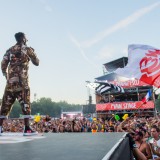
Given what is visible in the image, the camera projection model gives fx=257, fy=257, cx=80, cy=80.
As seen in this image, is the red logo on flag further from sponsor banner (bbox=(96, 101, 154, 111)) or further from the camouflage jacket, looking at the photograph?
sponsor banner (bbox=(96, 101, 154, 111))

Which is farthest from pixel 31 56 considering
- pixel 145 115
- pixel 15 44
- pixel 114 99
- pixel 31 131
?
pixel 114 99

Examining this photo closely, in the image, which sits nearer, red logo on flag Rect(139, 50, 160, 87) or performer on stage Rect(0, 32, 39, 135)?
performer on stage Rect(0, 32, 39, 135)

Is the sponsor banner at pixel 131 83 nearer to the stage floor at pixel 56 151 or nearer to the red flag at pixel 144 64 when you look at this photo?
the red flag at pixel 144 64

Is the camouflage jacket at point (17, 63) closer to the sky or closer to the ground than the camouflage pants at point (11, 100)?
closer to the sky

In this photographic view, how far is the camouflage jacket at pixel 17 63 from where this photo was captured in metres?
4.98

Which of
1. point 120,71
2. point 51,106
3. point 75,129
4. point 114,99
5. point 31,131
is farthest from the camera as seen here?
point 51,106

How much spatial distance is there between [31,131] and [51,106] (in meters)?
112

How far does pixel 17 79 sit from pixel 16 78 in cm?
3

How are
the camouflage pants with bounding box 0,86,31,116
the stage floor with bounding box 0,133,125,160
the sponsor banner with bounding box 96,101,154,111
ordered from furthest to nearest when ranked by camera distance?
the sponsor banner with bounding box 96,101,154,111 → the camouflage pants with bounding box 0,86,31,116 → the stage floor with bounding box 0,133,125,160

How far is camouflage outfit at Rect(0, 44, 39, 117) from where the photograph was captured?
16.2 ft

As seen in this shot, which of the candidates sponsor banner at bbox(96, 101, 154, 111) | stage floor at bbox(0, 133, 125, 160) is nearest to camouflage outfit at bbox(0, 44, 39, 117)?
stage floor at bbox(0, 133, 125, 160)

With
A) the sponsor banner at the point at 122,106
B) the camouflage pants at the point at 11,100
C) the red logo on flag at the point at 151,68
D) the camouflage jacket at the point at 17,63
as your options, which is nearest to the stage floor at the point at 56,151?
the camouflage pants at the point at 11,100

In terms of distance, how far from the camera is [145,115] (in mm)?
34188

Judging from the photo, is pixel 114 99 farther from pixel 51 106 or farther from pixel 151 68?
pixel 51 106
